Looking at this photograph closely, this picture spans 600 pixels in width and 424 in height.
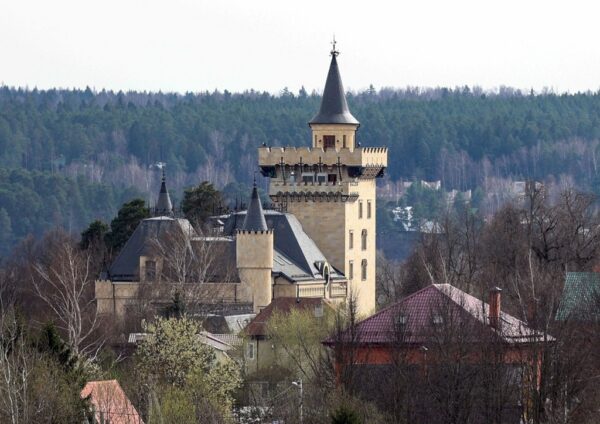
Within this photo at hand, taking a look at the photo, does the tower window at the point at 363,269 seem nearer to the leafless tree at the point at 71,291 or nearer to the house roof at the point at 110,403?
the leafless tree at the point at 71,291

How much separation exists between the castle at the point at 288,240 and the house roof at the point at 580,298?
16188 mm

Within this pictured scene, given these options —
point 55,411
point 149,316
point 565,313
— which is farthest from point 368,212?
point 55,411

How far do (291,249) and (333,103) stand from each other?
9.39 metres

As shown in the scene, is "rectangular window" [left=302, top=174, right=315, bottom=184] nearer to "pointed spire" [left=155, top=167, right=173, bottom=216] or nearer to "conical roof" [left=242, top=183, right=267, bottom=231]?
"pointed spire" [left=155, top=167, right=173, bottom=216]

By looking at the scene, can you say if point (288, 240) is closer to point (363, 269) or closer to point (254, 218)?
point (254, 218)

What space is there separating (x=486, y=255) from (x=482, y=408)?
4619cm

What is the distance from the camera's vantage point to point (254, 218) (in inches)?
3841

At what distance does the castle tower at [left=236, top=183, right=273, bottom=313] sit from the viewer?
97.3 meters

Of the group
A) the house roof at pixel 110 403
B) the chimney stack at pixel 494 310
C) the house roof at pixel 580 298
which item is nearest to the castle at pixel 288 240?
the house roof at pixel 580 298

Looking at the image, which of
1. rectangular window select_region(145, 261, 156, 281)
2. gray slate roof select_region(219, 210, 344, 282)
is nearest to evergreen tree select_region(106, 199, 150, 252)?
gray slate roof select_region(219, 210, 344, 282)

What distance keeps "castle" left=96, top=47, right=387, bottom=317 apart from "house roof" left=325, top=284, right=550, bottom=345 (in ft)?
81.2

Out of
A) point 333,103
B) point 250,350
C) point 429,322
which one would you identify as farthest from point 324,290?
point 429,322

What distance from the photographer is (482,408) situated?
2489 inches

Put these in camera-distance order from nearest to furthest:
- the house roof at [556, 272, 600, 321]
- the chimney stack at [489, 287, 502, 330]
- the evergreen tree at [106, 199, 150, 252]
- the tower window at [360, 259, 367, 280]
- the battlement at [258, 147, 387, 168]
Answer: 1. the chimney stack at [489, 287, 502, 330]
2. the house roof at [556, 272, 600, 321]
3. the tower window at [360, 259, 367, 280]
4. the battlement at [258, 147, 387, 168]
5. the evergreen tree at [106, 199, 150, 252]
